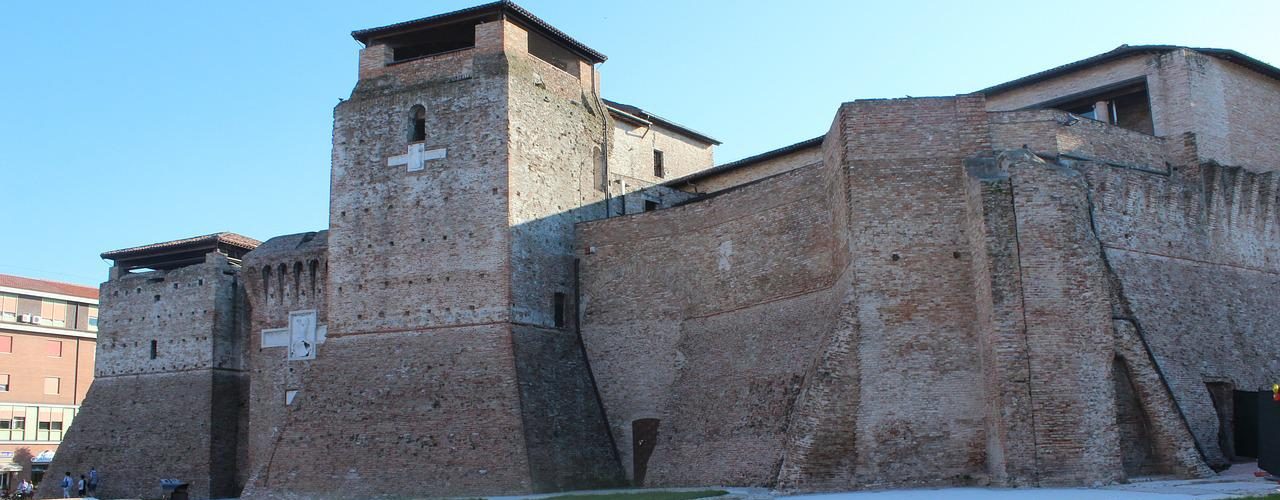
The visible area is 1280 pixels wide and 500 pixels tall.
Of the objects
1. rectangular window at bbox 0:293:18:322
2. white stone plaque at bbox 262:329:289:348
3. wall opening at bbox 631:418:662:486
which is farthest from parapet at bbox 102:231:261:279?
rectangular window at bbox 0:293:18:322

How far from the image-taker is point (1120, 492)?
607 inches

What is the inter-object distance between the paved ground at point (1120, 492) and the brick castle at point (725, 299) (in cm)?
53

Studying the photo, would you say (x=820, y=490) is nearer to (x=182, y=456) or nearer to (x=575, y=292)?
(x=575, y=292)

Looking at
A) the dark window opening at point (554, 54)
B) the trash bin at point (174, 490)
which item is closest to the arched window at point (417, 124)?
the dark window opening at point (554, 54)

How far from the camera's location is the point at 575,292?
2630cm

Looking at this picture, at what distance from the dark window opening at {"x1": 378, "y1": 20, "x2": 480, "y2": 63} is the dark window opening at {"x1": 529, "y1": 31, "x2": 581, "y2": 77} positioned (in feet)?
4.96

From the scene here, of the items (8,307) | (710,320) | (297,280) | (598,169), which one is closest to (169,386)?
(297,280)

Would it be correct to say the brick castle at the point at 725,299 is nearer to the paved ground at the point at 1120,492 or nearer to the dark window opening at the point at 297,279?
the dark window opening at the point at 297,279

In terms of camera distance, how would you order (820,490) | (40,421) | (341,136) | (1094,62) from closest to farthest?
1. (820,490)
2. (1094,62)
3. (341,136)
4. (40,421)

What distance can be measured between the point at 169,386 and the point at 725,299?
606 inches

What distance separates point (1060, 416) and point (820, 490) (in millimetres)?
3670

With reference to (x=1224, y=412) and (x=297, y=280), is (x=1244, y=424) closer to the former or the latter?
(x=1224, y=412)

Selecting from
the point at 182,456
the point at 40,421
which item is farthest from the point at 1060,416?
the point at 40,421

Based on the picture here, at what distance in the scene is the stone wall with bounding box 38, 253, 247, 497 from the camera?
29.6 meters
